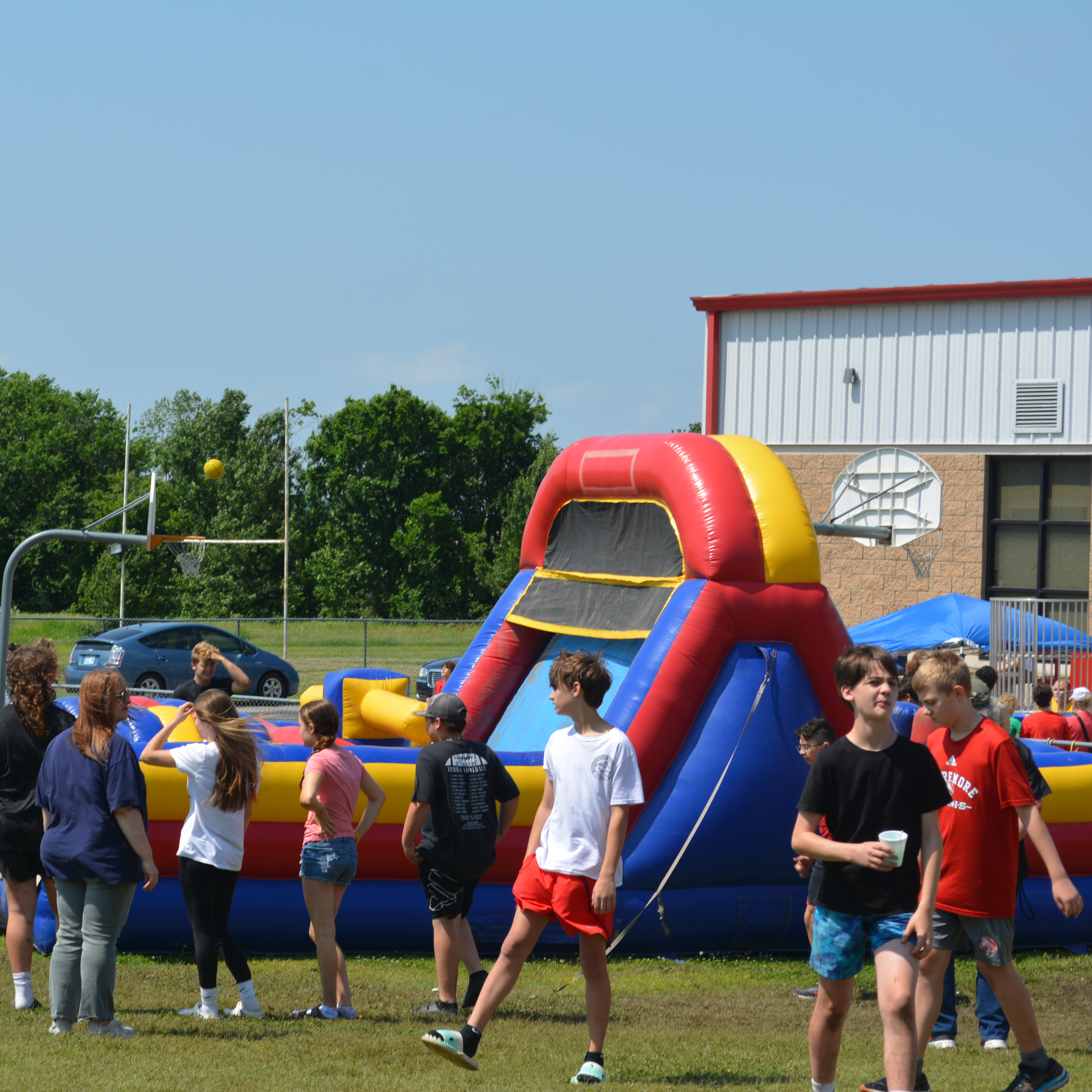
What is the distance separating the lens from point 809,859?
4930mm

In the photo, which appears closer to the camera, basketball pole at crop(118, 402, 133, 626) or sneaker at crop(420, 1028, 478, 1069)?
sneaker at crop(420, 1028, 478, 1069)

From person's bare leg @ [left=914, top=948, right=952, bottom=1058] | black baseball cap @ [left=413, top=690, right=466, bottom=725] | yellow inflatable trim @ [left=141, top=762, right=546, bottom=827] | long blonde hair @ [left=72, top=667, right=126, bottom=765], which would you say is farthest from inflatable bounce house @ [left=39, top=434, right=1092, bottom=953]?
person's bare leg @ [left=914, top=948, right=952, bottom=1058]

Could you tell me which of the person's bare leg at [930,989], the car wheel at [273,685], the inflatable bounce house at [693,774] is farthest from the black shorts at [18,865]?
the car wheel at [273,685]

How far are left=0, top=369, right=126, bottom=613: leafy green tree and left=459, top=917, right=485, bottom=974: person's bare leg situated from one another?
175 ft

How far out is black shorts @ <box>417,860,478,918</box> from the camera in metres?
6.14

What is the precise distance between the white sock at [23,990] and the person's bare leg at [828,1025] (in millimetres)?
3606

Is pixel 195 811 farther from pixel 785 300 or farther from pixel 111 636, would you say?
pixel 111 636

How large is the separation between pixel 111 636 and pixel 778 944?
19063 millimetres

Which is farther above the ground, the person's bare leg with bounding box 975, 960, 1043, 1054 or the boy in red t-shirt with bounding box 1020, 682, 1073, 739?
the boy in red t-shirt with bounding box 1020, 682, 1073, 739

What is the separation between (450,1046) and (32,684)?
2550mm

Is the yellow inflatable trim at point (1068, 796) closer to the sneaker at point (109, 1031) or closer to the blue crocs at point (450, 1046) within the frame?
the blue crocs at point (450, 1046)

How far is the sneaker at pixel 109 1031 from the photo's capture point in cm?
551

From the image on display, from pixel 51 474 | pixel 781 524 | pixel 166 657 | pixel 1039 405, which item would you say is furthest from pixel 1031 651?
pixel 51 474

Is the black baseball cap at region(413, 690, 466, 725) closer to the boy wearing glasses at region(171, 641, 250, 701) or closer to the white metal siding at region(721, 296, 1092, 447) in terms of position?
the boy wearing glasses at region(171, 641, 250, 701)
